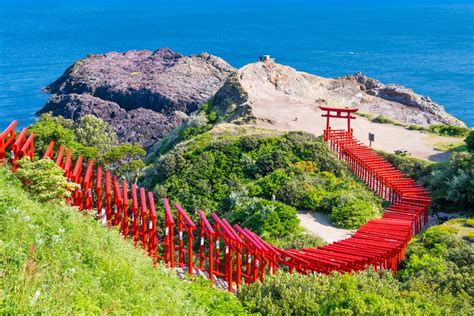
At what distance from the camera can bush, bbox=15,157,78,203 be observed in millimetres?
18062

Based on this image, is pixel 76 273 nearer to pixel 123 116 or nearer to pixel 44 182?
pixel 44 182

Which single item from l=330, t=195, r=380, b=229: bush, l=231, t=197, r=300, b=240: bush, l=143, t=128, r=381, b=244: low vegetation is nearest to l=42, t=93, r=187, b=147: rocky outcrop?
l=143, t=128, r=381, b=244: low vegetation

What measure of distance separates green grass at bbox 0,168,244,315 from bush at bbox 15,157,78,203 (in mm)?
1175

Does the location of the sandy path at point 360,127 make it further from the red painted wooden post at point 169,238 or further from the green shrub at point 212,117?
the red painted wooden post at point 169,238

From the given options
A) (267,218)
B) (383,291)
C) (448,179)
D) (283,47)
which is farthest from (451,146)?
(283,47)

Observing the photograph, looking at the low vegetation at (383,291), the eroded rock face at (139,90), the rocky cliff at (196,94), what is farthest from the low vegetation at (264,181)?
the eroded rock face at (139,90)

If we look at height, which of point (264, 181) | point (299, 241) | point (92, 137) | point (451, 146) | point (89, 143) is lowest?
point (299, 241)

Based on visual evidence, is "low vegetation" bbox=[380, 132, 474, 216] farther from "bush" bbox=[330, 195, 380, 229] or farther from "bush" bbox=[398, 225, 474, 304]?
"bush" bbox=[398, 225, 474, 304]

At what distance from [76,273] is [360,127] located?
101 ft

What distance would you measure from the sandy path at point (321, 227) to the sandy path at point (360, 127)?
395 inches

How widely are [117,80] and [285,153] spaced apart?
203 ft

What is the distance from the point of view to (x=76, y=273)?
12688 millimetres

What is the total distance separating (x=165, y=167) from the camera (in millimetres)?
34375

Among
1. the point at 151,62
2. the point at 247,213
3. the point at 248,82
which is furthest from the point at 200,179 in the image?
the point at 151,62
